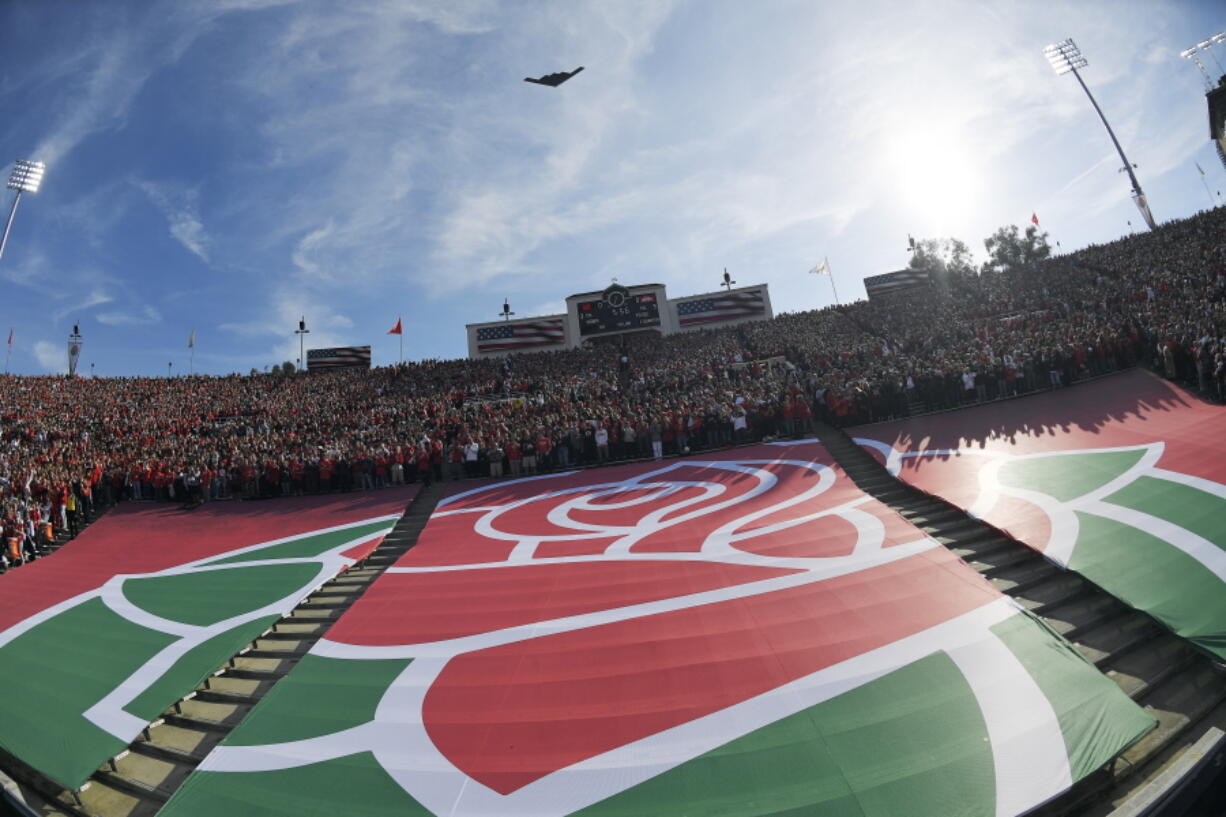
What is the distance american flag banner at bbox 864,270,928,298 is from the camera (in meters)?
43.7

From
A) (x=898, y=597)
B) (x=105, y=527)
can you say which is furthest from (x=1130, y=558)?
(x=105, y=527)

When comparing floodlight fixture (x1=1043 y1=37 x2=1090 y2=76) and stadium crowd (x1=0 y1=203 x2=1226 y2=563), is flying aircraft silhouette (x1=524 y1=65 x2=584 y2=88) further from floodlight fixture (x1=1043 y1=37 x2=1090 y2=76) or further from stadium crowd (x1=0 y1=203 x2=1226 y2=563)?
floodlight fixture (x1=1043 y1=37 x2=1090 y2=76)

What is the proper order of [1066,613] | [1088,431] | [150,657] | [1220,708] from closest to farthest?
[1220,708] < [1066,613] < [150,657] < [1088,431]

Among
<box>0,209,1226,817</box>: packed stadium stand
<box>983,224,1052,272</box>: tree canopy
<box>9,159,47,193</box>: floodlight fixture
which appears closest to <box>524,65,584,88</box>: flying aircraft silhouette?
<box>0,209,1226,817</box>: packed stadium stand

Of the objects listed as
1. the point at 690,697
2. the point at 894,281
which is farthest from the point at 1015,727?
the point at 894,281

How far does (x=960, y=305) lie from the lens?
1255 inches

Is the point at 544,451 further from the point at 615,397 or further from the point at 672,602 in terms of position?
the point at 672,602

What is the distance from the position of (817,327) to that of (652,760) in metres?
36.0

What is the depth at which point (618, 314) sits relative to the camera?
4103 cm

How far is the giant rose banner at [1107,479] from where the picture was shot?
733 cm

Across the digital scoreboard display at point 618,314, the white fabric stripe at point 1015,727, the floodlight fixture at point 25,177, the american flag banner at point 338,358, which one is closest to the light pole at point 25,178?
the floodlight fixture at point 25,177

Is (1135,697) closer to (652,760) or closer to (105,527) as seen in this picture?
(652,760)

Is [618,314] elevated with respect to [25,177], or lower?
lower

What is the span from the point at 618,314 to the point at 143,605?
3419 cm
